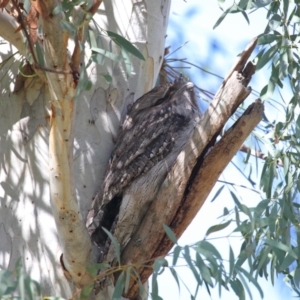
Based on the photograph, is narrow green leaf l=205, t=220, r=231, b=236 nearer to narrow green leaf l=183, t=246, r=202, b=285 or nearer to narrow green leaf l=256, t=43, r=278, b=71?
narrow green leaf l=183, t=246, r=202, b=285

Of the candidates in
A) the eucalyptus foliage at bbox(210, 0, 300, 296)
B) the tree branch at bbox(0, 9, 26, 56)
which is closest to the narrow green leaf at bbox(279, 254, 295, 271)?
the eucalyptus foliage at bbox(210, 0, 300, 296)

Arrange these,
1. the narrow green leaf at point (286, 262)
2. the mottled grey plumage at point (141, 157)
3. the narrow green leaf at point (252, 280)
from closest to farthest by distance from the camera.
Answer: the narrow green leaf at point (252, 280)
the narrow green leaf at point (286, 262)
the mottled grey plumage at point (141, 157)

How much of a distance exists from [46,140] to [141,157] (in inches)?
13.3

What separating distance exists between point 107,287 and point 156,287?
41 cm

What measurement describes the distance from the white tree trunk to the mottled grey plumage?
0.18 feet

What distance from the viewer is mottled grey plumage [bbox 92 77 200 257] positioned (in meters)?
2.19

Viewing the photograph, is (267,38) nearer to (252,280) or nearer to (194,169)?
(194,169)

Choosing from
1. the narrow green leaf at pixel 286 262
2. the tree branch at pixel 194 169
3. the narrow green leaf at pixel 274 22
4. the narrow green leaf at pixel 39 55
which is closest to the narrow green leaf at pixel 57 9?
the narrow green leaf at pixel 39 55

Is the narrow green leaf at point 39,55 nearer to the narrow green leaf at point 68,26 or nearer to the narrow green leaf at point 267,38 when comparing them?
the narrow green leaf at point 68,26

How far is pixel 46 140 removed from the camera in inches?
89.3

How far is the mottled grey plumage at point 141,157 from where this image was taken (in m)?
2.19

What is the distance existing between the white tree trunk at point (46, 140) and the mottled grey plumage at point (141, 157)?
5 cm

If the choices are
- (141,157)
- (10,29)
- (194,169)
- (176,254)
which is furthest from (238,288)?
(10,29)

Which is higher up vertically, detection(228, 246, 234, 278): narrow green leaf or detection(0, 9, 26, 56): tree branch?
detection(0, 9, 26, 56): tree branch
